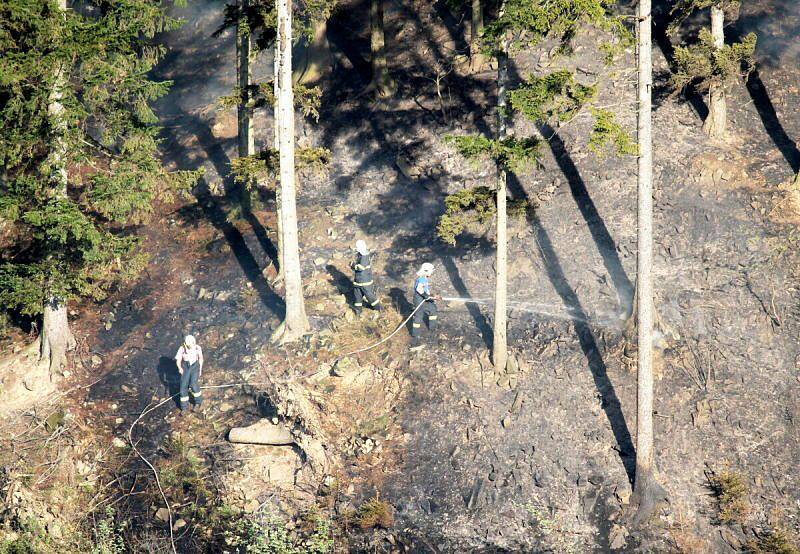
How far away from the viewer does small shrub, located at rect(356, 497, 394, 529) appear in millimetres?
14227

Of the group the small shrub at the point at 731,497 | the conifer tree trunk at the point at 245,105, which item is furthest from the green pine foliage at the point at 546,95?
the conifer tree trunk at the point at 245,105

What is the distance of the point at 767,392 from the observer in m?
15.4

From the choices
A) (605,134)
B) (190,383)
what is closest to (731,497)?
(605,134)

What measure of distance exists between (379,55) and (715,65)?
9496mm

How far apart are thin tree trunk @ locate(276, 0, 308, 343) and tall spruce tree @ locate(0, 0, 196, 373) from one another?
7.24ft

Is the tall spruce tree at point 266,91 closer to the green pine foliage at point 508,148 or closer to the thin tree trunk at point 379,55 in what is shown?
the green pine foliage at point 508,148

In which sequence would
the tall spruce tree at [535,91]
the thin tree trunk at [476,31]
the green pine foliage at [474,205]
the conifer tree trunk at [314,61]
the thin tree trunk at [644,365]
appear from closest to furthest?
the tall spruce tree at [535,91] → the thin tree trunk at [644,365] → the green pine foliage at [474,205] → the thin tree trunk at [476,31] → the conifer tree trunk at [314,61]

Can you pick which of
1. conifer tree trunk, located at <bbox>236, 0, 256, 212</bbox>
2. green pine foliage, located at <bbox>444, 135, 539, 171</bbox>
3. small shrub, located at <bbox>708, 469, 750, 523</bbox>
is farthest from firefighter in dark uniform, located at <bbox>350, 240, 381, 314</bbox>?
small shrub, located at <bbox>708, 469, 750, 523</bbox>

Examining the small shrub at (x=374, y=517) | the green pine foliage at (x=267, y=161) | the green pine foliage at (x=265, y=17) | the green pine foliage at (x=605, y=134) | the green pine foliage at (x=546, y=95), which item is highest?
the green pine foliage at (x=265, y=17)

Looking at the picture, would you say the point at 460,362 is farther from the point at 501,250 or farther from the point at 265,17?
the point at 265,17

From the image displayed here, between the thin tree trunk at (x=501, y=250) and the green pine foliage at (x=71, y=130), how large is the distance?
6.76 meters

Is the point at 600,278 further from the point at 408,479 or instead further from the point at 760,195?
the point at 408,479

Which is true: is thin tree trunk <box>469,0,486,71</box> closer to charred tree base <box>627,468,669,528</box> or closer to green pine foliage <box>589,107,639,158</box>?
green pine foliage <box>589,107,639,158</box>

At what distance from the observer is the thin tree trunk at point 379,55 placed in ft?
77.0
